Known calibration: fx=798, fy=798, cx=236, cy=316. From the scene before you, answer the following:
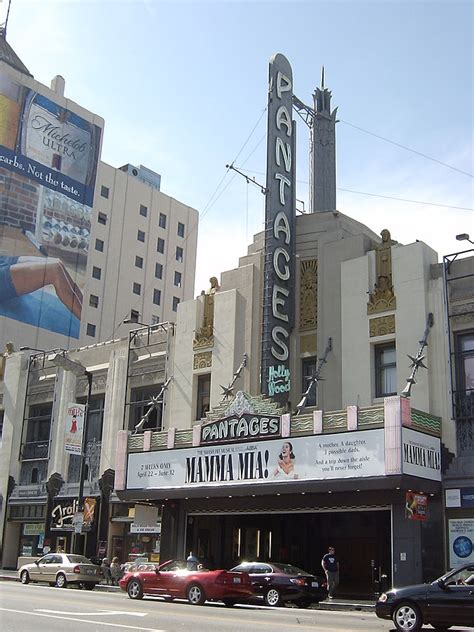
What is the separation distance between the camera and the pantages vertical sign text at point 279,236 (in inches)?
1254

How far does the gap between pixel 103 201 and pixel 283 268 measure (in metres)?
48.7

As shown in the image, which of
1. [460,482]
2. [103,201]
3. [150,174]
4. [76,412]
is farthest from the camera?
[150,174]

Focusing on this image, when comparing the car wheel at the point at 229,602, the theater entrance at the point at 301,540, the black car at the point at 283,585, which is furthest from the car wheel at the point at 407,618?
the theater entrance at the point at 301,540

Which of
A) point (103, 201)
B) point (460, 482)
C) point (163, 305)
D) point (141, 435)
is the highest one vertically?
point (103, 201)

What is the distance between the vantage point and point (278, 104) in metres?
34.2

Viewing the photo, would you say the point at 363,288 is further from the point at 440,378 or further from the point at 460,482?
the point at 460,482

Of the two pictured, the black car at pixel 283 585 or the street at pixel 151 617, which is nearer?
the street at pixel 151 617

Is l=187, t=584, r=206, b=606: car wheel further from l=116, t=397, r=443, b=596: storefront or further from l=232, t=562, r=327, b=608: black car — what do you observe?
l=116, t=397, r=443, b=596: storefront

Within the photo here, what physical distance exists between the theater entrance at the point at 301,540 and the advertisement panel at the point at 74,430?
6.84 metres

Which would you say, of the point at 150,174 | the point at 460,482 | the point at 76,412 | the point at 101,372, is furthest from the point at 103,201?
the point at 460,482

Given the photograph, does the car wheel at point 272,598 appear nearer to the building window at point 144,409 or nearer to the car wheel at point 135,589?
Result: the car wheel at point 135,589

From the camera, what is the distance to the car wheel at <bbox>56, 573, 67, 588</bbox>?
95.7 feet

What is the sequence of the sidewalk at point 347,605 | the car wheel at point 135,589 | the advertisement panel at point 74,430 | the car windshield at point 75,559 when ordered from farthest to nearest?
the advertisement panel at point 74,430, the car windshield at point 75,559, the car wheel at point 135,589, the sidewalk at point 347,605

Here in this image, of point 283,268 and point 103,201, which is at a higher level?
point 103,201
